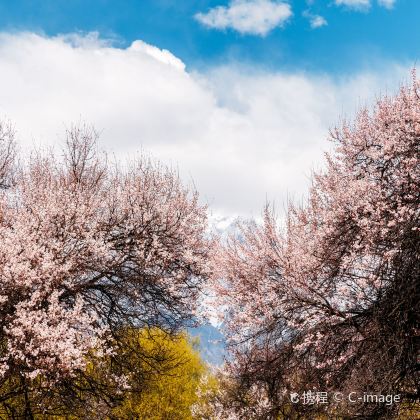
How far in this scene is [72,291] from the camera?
45.6 feet

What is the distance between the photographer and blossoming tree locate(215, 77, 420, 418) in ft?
34.1

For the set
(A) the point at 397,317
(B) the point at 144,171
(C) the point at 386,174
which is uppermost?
(B) the point at 144,171

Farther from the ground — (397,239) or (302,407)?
(397,239)

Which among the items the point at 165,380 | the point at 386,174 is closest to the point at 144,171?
the point at 386,174

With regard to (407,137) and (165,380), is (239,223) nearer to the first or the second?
(407,137)

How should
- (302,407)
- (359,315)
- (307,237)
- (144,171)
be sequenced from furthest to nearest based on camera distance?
(144,171)
(307,237)
(302,407)
(359,315)

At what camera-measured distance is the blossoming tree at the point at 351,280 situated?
10.4m

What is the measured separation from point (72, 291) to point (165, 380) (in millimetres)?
16327

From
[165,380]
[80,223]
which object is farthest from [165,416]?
[80,223]

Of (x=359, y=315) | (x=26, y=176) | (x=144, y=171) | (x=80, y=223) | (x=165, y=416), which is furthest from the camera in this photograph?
(x=165, y=416)

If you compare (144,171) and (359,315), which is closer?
(359,315)

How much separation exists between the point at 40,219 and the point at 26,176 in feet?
14.1

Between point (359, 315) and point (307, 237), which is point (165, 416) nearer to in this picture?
point (307, 237)

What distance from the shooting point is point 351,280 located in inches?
523
